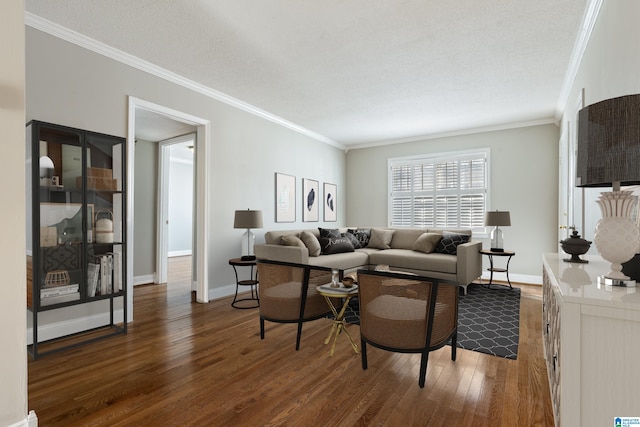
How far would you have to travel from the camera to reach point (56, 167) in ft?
9.14

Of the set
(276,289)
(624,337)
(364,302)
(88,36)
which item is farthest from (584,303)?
(88,36)

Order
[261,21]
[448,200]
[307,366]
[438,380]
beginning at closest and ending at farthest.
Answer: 1. [438,380]
2. [307,366]
3. [261,21]
4. [448,200]

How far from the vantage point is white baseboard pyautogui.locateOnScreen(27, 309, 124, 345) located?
2.82 metres

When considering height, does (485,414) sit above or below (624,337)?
below

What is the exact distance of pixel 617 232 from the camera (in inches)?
52.3

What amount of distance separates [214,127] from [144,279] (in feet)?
9.38

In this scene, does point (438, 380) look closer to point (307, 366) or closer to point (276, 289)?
point (307, 366)

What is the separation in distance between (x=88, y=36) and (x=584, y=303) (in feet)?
13.4

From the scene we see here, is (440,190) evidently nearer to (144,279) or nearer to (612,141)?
(612,141)

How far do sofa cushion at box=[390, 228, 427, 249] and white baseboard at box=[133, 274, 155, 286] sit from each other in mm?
4197

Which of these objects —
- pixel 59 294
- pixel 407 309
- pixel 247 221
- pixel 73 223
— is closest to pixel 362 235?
pixel 247 221

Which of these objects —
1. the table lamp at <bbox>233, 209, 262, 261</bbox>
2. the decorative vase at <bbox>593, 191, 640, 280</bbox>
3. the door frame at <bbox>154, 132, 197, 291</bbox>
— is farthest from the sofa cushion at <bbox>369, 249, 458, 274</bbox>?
the decorative vase at <bbox>593, 191, 640, 280</bbox>

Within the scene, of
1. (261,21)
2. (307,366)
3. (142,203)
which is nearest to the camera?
(307,366)

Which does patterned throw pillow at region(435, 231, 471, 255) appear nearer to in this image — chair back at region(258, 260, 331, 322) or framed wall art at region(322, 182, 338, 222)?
framed wall art at region(322, 182, 338, 222)
